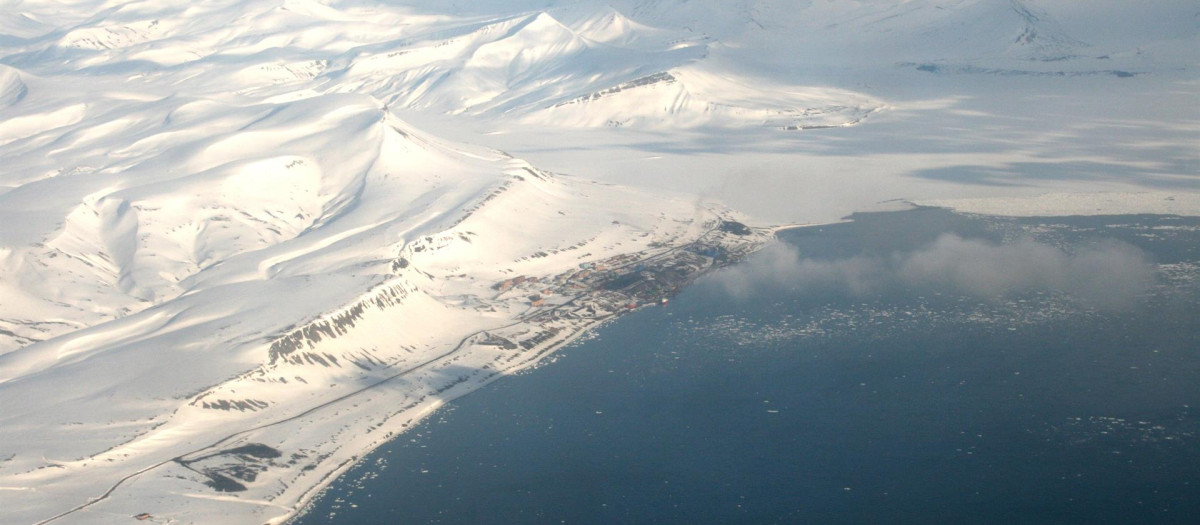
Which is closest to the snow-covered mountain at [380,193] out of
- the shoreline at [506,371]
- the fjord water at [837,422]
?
the shoreline at [506,371]

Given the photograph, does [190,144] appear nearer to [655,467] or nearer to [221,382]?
[221,382]

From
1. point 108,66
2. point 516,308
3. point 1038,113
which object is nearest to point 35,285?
point 516,308

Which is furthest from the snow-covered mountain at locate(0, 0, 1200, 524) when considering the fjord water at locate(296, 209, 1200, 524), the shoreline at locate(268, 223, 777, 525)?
the fjord water at locate(296, 209, 1200, 524)

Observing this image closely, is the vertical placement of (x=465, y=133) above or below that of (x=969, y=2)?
below

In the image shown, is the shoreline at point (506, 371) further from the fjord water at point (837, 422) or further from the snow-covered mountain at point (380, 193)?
the fjord water at point (837, 422)

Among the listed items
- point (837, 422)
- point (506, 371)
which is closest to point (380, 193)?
point (506, 371)

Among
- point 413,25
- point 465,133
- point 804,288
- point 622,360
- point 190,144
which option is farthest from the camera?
point 413,25
